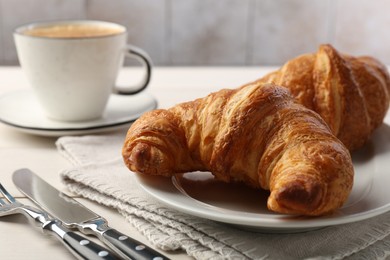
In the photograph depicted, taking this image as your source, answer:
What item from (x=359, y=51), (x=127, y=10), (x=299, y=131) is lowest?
(x=359, y=51)

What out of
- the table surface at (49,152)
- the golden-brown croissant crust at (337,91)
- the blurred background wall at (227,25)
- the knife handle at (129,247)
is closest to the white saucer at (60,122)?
the table surface at (49,152)

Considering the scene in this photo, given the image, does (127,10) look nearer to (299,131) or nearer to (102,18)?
(102,18)

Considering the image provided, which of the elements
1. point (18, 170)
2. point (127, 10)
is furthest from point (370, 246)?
point (127, 10)

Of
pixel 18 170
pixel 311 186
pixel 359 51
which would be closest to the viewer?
pixel 311 186

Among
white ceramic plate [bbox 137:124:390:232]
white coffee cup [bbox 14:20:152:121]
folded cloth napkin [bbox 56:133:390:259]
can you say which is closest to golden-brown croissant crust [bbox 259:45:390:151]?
white ceramic plate [bbox 137:124:390:232]

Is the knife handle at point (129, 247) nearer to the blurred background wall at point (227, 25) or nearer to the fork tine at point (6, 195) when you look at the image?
the fork tine at point (6, 195)

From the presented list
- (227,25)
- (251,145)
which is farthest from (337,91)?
(227,25)

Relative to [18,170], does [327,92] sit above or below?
above
